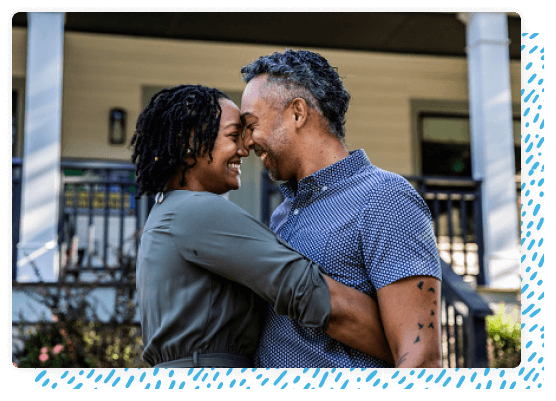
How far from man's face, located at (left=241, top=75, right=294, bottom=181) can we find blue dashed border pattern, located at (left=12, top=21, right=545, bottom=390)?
0.73m

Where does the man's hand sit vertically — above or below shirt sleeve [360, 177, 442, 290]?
below

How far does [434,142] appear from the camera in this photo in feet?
31.3

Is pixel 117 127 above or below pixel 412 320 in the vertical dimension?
above

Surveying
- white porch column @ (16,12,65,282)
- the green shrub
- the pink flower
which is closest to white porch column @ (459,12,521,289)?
the green shrub

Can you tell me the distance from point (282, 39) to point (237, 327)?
24.2 ft

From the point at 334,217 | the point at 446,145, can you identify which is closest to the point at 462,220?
the point at 446,145

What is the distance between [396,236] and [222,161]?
0.63 meters

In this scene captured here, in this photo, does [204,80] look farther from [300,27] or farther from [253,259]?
[253,259]

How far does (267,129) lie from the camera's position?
1.99 m

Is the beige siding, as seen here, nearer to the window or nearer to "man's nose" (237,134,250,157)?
the window

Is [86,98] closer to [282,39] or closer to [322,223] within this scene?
[282,39]

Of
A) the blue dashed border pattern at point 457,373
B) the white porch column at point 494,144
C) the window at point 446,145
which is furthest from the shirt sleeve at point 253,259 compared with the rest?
the window at point 446,145

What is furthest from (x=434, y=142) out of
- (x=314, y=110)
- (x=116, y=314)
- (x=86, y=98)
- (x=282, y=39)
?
(x=314, y=110)

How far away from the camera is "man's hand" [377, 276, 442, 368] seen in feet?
5.07
